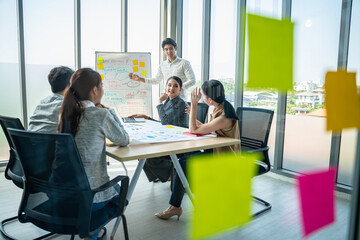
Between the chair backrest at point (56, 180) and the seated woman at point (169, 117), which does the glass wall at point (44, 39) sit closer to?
the seated woman at point (169, 117)

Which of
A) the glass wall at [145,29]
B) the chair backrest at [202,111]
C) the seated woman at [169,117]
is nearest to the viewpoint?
the seated woman at [169,117]

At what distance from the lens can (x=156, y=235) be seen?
1994mm

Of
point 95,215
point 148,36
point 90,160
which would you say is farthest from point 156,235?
point 148,36

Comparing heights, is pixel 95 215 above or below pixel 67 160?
below

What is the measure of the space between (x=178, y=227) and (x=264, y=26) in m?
1.97

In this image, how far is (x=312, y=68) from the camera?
393mm

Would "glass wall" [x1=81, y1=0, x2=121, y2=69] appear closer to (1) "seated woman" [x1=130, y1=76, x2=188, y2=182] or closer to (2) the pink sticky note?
(1) "seated woman" [x1=130, y1=76, x2=188, y2=182]

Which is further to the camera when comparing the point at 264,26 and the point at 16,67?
the point at 16,67

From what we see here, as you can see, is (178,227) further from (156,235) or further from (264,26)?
(264,26)

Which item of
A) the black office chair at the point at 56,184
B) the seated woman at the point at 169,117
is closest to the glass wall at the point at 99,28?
the seated woman at the point at 169,117

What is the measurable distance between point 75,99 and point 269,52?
52.1 inches

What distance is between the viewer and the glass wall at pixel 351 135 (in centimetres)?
38

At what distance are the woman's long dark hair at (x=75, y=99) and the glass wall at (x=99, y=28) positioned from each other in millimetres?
2547

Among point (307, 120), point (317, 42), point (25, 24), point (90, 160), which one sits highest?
point (25, 24)
